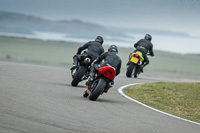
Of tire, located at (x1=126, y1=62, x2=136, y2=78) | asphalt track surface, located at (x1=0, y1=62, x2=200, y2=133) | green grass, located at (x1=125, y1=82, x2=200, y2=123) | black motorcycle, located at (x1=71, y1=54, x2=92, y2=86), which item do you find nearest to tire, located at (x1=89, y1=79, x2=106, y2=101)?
asphalt track surface, located at (x1=0, y1=62, x2=200, y2=133)

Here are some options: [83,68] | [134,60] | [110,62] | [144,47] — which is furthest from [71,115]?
[144,47]

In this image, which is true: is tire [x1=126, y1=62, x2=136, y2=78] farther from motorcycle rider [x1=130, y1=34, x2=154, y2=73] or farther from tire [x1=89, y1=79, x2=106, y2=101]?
tire [x1=89, y1=79, x2=106, y2=101]

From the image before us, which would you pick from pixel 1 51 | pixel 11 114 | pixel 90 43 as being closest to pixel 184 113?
pixel 90 43

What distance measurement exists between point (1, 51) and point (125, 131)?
151002mm

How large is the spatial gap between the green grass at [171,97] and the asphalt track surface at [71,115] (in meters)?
1.12

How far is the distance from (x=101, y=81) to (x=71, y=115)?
3.25m

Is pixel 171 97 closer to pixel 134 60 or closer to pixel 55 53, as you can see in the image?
pixel 134 60

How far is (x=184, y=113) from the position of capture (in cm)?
1437

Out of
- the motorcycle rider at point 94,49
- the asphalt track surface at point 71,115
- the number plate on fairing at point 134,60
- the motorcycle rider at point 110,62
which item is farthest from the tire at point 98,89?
the number plate on fairing at point 134,60

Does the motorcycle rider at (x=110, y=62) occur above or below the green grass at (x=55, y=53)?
above

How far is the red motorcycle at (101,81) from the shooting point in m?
13.6

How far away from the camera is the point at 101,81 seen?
45.0 feet

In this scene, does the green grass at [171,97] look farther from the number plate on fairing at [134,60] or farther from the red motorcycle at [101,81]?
the number plate on fairing at [134,60]

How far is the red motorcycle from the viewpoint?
537 inches
